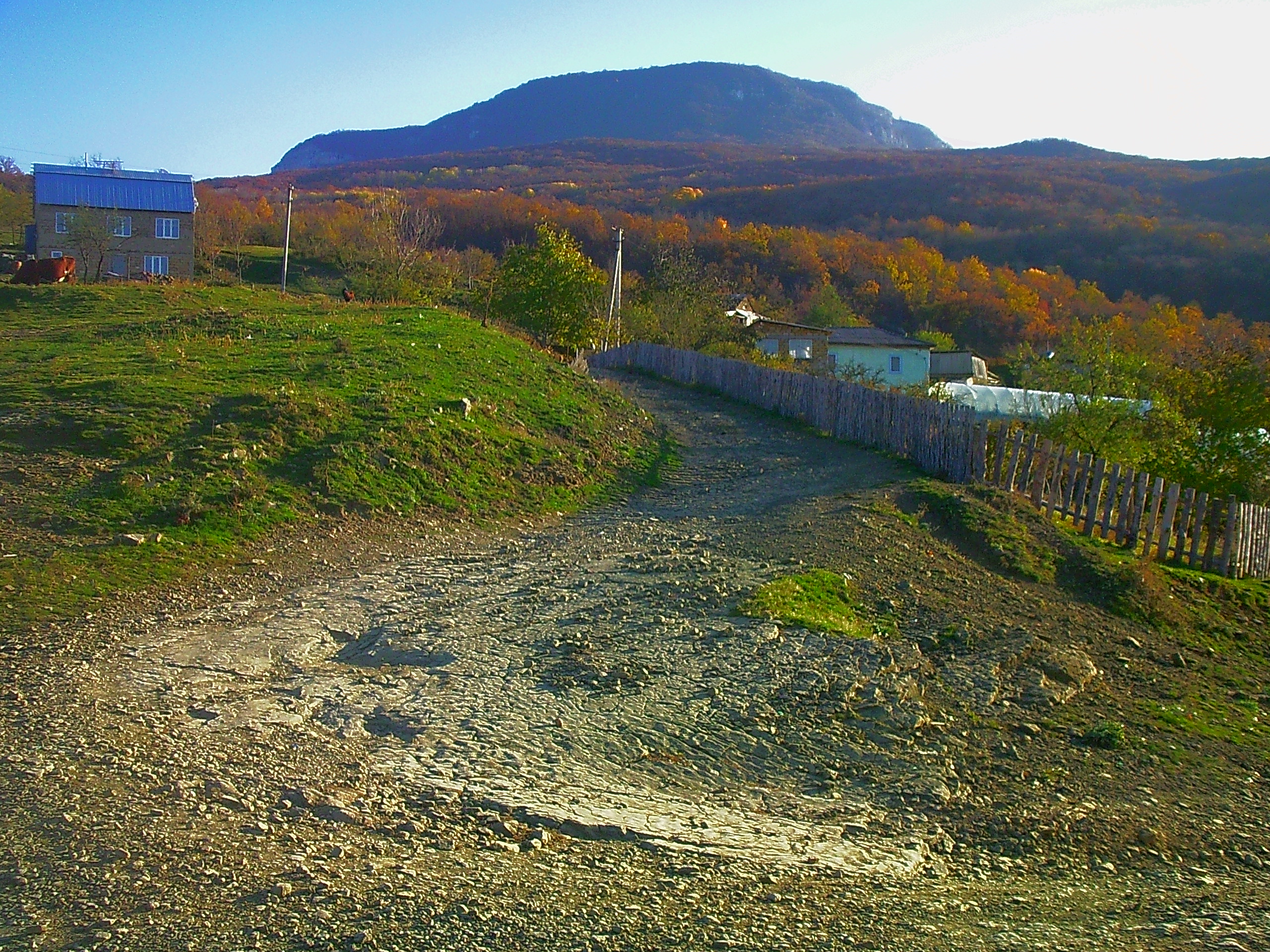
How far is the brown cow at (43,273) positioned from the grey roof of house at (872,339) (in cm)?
3446

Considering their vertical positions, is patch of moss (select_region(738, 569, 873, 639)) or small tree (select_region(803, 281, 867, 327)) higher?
small tree (select_region(803, 281, 867, 327))

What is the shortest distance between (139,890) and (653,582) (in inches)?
233

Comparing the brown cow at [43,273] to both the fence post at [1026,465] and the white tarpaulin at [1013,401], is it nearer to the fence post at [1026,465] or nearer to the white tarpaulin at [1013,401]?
the white tarpaulin at [1013,401]

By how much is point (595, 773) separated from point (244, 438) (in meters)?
8.11

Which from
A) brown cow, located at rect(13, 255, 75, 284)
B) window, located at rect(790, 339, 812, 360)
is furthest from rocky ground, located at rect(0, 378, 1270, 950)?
window, located at rect(790, 339, 812, 360)

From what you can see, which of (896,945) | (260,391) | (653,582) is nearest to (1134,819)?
(896,945)

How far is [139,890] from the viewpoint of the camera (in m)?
4.06

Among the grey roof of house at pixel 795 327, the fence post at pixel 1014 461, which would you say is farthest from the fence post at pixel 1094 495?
the grey roof of house at pixel 795 327

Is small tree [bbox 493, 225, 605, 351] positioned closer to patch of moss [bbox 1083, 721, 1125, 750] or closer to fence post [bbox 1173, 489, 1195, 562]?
fence post [bbox 1173, 489, 1195, 562]

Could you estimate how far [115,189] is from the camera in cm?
5316

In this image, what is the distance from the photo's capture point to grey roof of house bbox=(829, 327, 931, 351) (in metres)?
52.0

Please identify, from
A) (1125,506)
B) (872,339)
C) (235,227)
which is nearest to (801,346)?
(872,339)

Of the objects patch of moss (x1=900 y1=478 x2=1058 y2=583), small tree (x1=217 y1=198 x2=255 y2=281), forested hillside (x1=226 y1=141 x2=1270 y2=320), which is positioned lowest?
patch of moss (x1=900 y1=478 x2=1058 y2=583)

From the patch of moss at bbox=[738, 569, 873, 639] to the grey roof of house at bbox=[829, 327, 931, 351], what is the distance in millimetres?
43359
